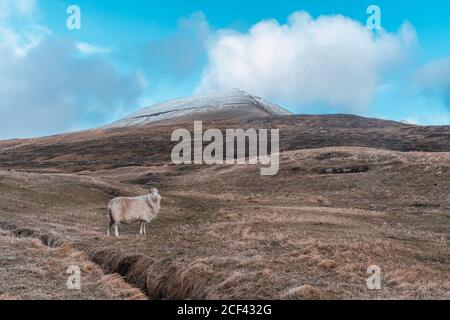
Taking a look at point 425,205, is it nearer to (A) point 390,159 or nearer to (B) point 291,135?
(A) point 390,159

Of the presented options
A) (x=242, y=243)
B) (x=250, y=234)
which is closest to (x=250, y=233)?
(x=250, y=234)

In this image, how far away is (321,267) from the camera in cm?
1556

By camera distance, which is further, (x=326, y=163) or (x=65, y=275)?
(x=326, y=163)

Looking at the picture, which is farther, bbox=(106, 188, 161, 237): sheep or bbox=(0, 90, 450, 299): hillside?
bbox=(106, 188, 161, 237): sheep

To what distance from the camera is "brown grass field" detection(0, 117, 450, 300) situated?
13.8 m

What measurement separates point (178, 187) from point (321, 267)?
151ft

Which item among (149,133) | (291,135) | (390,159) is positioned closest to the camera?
(390,159)

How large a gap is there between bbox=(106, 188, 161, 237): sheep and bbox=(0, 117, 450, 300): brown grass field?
798mm

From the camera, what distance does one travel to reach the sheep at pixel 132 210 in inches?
969

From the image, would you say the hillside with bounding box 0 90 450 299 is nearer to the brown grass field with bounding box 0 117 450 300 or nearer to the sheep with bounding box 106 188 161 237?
the brown grass field with bounding box 0 117 450 300

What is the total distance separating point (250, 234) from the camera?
23.1 m

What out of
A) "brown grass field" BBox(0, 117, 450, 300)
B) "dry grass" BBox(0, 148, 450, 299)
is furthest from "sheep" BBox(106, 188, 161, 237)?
"dry grass" BBox(0, 148, 450, 299)
